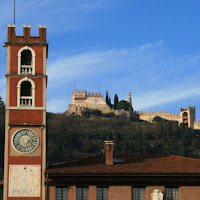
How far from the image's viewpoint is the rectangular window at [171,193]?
44.0 m

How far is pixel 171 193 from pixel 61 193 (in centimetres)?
820

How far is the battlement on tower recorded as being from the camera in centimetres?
4581

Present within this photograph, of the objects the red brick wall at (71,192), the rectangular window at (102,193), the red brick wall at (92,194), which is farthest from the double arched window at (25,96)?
the rectangular window at (102,193)

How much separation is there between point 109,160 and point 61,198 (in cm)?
465

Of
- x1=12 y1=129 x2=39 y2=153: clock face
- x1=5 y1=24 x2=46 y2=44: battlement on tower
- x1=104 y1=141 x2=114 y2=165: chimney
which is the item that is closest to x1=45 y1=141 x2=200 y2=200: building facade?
x1=104 y1=141 x2=114 y2=165: chimney

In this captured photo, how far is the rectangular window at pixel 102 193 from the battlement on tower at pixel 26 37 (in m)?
12.3

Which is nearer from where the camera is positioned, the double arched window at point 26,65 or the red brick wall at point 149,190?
the red brick wall at point 149,190

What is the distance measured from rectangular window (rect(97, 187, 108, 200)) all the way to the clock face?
571cm

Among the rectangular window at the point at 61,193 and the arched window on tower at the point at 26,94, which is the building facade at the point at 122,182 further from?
the arched window on tower at the point at 26,94

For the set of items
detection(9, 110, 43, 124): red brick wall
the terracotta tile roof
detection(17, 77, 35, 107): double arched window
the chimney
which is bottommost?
the terracotta tile roof

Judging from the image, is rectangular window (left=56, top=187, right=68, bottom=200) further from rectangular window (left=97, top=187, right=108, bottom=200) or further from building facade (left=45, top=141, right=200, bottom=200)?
rectangular window (left=97, top=187, right=108, bottom=200)

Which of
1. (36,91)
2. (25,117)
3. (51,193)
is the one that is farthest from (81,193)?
(36,91)

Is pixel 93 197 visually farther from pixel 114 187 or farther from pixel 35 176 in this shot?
pixel 35 176

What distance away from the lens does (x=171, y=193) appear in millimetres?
44125
